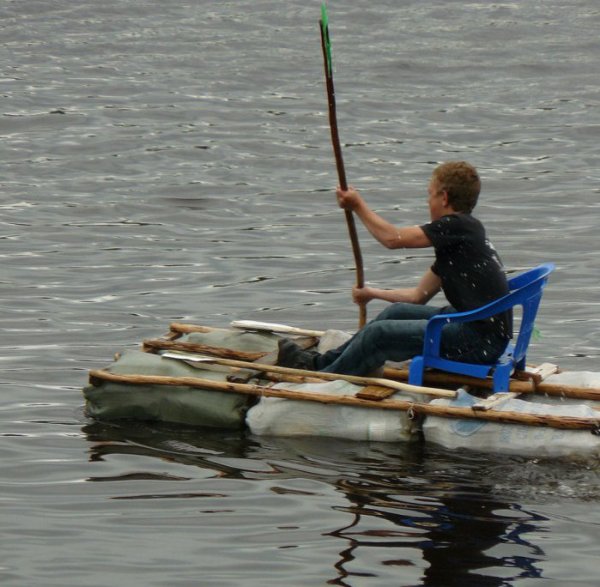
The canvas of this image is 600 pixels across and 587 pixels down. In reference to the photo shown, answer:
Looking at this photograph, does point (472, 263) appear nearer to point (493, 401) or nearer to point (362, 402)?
point (493, 401)

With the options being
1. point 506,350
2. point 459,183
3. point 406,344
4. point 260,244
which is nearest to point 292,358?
point 406,344

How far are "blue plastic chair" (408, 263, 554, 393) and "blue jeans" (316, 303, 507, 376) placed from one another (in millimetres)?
62

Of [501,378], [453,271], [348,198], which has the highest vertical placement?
[348,198]

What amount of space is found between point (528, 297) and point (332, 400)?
4.68 feet

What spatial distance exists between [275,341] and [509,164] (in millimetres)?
11962

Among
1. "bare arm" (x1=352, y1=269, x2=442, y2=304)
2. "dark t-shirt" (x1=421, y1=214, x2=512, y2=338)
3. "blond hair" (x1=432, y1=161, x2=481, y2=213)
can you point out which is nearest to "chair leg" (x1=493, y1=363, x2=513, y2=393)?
"dark t-shirt" (x1=421, y1=214, x2=512, y2=338)

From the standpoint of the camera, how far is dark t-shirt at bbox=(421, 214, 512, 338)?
404 inches

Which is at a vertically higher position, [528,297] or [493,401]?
[528,297]

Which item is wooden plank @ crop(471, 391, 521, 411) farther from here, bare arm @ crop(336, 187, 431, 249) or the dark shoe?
the dark shoe

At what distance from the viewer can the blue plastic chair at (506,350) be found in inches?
396

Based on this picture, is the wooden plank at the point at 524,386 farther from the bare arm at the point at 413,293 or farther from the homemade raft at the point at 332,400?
the bare arm at the point at 413,293

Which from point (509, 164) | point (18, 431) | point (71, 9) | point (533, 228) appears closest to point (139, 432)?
point (18, 431)

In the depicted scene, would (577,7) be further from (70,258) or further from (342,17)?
(70,258)

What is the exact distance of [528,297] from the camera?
33.0ft
